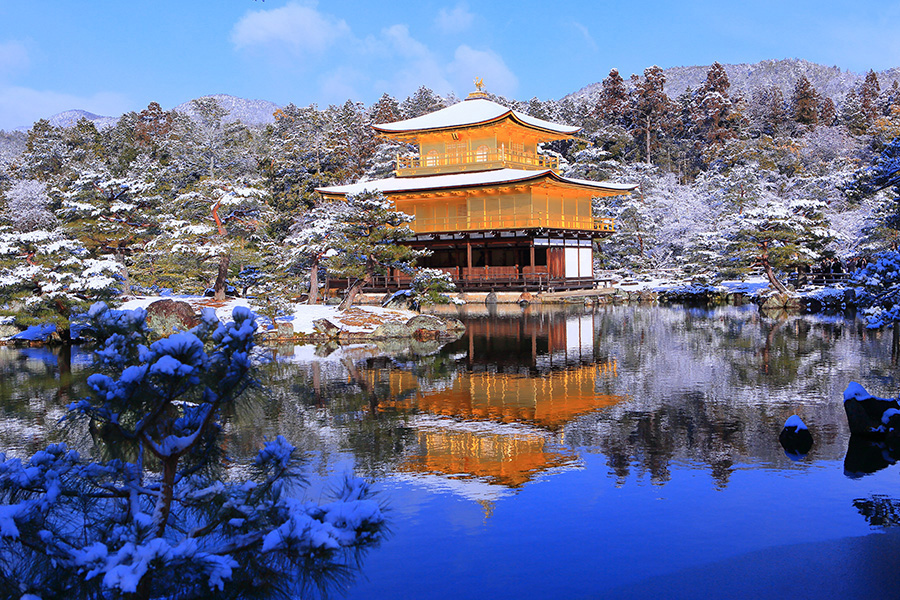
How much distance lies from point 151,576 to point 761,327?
22.2 m

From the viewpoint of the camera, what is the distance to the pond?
5.74m

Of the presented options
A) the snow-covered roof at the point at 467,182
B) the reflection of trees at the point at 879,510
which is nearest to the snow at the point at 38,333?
the snow-covered roof at the point at 467,182

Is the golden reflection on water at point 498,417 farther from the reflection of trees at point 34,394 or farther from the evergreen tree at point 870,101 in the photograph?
the evergreen tree at point 870,101

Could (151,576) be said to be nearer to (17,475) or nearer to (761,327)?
(17,475)

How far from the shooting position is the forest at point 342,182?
942 inches

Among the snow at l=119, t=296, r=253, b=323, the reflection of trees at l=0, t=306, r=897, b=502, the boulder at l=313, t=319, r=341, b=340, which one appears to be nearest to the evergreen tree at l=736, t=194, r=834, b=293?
the reflection of trees at l=0, t=306, r=897, b=502

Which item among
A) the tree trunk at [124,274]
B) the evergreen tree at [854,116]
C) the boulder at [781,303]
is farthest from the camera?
the evergreen tree at [854,116]

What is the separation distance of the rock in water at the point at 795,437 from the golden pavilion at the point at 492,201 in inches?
991

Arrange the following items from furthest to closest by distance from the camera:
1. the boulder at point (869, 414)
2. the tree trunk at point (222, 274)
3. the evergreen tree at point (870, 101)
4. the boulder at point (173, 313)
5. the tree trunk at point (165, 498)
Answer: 1. the evergreen tree at point (870, 101)
2. the tree trunk at point (222, 274)
3. the boulder at point (173, 313)
4. the boulder at point (869, 414)
5. the tree trunk at point (165, 498)

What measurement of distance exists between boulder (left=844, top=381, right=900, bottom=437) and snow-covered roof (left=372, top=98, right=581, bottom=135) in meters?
29.4

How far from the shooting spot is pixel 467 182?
3578cm

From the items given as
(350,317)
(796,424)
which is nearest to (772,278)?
(350,317)

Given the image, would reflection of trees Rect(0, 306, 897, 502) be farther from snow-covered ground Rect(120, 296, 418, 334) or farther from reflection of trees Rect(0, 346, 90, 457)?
snow-covered ground Rect(120, 296, 418, 334)

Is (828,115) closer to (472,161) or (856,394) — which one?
(472,161)
